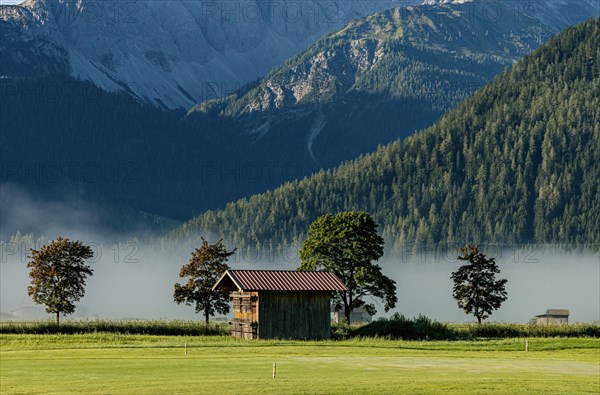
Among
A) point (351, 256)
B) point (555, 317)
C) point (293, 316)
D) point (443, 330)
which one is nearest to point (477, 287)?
point (351, 256)

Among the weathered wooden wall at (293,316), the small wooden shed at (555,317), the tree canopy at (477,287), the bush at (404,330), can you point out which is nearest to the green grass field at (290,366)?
the bush at (404,330)

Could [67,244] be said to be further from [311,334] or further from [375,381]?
[375,381]

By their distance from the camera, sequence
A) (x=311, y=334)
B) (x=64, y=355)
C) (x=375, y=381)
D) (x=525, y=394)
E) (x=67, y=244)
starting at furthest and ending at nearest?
(x=67, y=244) → (x=311, y=334) → (x=64, y=355) → (x=375, y=381) → (x=525, y=394)

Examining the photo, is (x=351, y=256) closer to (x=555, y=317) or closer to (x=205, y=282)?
(x=205, y=282)

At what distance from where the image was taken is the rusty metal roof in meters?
108

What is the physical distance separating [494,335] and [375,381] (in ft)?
180

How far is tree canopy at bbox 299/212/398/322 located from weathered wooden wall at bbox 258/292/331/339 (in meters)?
10.5

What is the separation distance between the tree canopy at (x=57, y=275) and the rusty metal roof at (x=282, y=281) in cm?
1473

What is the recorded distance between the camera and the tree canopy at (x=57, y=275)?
11462 cm

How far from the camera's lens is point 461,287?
127500 mm

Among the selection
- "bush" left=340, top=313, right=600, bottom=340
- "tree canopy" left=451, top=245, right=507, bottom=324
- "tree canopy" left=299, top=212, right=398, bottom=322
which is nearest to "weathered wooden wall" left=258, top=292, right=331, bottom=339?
"bush" left=340, top=313, right=600, bottom=340

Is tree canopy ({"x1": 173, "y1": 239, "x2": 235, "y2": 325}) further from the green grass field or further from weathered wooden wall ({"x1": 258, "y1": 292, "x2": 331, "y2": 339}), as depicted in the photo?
the green grass field

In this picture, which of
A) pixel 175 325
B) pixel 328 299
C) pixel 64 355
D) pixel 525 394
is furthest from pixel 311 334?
pixel 525 394

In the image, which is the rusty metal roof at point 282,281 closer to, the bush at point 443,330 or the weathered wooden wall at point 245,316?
the weathered wooden wall at point 245,316
